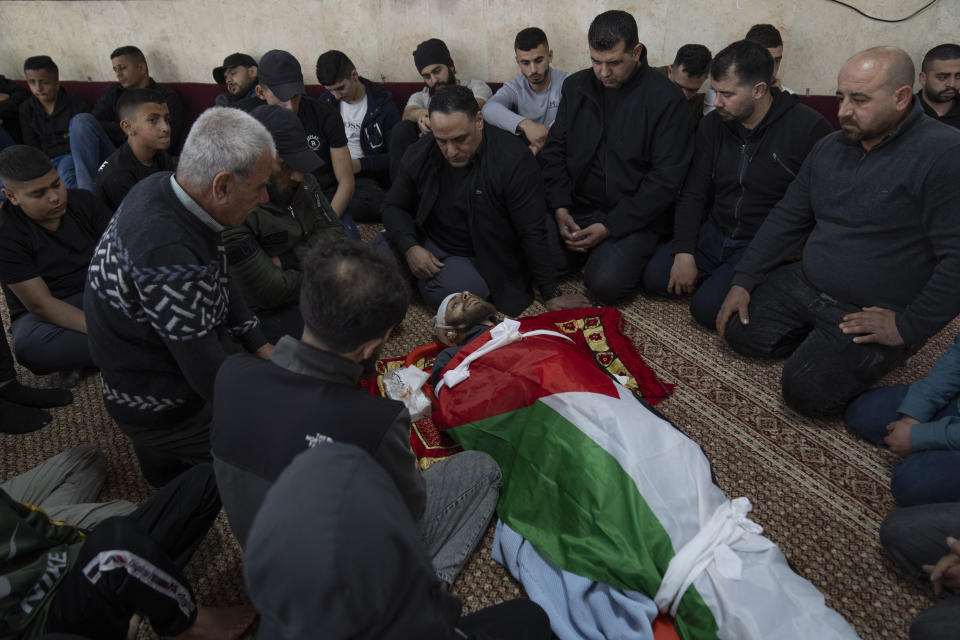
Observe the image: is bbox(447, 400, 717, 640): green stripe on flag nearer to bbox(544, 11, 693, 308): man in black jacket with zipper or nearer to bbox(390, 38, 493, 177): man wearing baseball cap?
bbox(544, 11, 693, 308): man in black jacket with zipper

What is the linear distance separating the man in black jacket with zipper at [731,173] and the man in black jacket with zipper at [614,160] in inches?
4.2

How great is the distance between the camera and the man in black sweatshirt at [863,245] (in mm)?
2168

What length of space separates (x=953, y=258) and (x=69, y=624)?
9.35 ft

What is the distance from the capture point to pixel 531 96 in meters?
4.00

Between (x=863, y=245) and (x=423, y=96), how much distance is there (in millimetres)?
3009

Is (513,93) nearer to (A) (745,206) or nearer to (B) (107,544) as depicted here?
(A) (745,206)

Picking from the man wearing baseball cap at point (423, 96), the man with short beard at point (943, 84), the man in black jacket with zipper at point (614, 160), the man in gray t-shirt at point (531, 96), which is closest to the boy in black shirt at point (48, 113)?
the man wearing baseball cap at point (423, 96)

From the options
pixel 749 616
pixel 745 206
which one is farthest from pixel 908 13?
pixel 749 616

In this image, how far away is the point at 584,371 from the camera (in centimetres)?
207

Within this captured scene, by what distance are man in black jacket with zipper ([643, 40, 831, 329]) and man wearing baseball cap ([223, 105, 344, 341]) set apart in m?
1.76

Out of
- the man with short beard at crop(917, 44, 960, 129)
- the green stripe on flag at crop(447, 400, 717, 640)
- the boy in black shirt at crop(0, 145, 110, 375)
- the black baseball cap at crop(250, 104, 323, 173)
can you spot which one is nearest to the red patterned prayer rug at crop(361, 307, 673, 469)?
the green stripe on flag at crop(447, 400, 717, 640)

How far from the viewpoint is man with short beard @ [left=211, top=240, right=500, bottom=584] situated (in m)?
1.16

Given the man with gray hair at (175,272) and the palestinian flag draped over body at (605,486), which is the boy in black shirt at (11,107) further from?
the palestinian flag draped over body at (605,486)

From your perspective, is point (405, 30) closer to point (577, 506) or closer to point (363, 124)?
point (363, 124)
